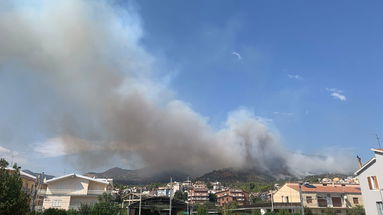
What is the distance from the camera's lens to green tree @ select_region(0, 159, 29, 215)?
19.4 meters

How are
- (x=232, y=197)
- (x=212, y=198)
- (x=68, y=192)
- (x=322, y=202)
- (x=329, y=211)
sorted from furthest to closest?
(x=212, y=198) → (x=232, y=197) → (x=322, y=202) → (x=329, y=211) → (x=68, y=192)


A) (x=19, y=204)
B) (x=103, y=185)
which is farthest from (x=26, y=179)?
(x=19, y=204)

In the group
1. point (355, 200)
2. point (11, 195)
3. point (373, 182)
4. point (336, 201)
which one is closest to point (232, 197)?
point (336, 201)

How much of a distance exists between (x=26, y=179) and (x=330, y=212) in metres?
56.4

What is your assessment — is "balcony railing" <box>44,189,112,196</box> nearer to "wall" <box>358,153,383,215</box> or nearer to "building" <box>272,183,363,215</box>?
"building" <box>272,183,363,215</box>

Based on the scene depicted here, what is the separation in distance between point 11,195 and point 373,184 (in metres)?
37.6

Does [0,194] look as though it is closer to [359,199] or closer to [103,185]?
[103,185]

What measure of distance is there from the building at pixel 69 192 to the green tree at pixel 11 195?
40091 mm

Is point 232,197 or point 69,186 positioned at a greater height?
point 232,197

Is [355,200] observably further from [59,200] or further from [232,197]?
[232,197]

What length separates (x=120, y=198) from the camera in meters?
88.9

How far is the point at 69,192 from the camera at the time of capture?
5872 centimetres

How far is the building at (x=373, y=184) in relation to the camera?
118 feet

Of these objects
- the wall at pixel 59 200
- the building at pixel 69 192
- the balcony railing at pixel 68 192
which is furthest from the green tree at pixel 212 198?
the wall at pixel 59 200
